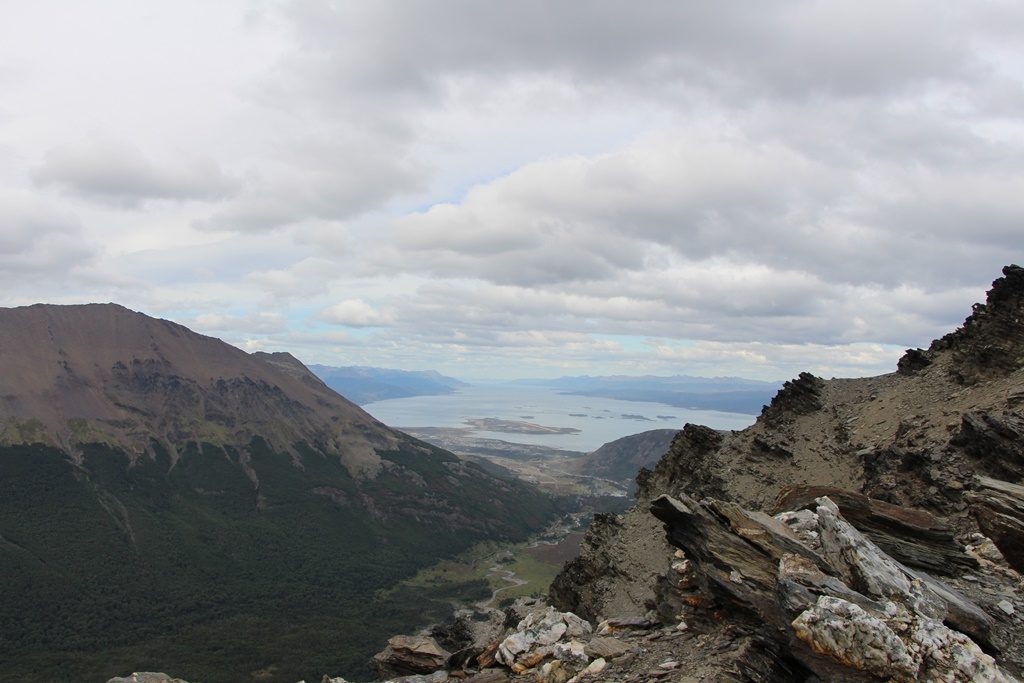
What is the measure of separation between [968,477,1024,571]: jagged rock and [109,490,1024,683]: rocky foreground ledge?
0.83m

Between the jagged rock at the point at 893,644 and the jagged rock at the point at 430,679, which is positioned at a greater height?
the jagged rock at the point at 893,644

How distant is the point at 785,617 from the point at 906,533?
34.4 feet

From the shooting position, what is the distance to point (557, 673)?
67.9 ft

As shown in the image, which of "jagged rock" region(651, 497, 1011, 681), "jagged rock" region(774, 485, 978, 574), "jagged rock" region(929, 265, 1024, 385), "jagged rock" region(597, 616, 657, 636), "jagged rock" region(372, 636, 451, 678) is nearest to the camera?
"jagged rock" region(651, 497, 1011, 681)

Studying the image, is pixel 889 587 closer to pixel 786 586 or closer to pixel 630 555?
pixel 786 586

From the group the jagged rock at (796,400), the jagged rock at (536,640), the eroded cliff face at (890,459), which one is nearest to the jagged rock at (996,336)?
the eroded cliff face at (890,459)

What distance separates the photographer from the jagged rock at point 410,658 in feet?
95.2

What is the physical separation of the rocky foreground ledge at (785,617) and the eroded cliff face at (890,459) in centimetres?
184

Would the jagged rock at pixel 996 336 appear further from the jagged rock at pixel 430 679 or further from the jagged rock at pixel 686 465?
the jagged rock at pixel 430 679

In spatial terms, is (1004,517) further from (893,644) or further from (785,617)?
(785,617)

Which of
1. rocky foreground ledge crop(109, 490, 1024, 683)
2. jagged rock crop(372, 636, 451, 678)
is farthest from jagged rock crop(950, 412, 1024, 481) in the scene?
jagged rock crop(372, 636, 451, 678)

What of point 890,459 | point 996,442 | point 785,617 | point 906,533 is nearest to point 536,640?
point 785,617

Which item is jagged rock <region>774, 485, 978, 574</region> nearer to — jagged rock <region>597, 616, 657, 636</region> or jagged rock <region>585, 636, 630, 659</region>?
jagged rock <region>597, 616, 657, 636</region>

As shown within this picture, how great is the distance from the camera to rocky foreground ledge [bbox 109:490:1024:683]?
1535 centimetres
